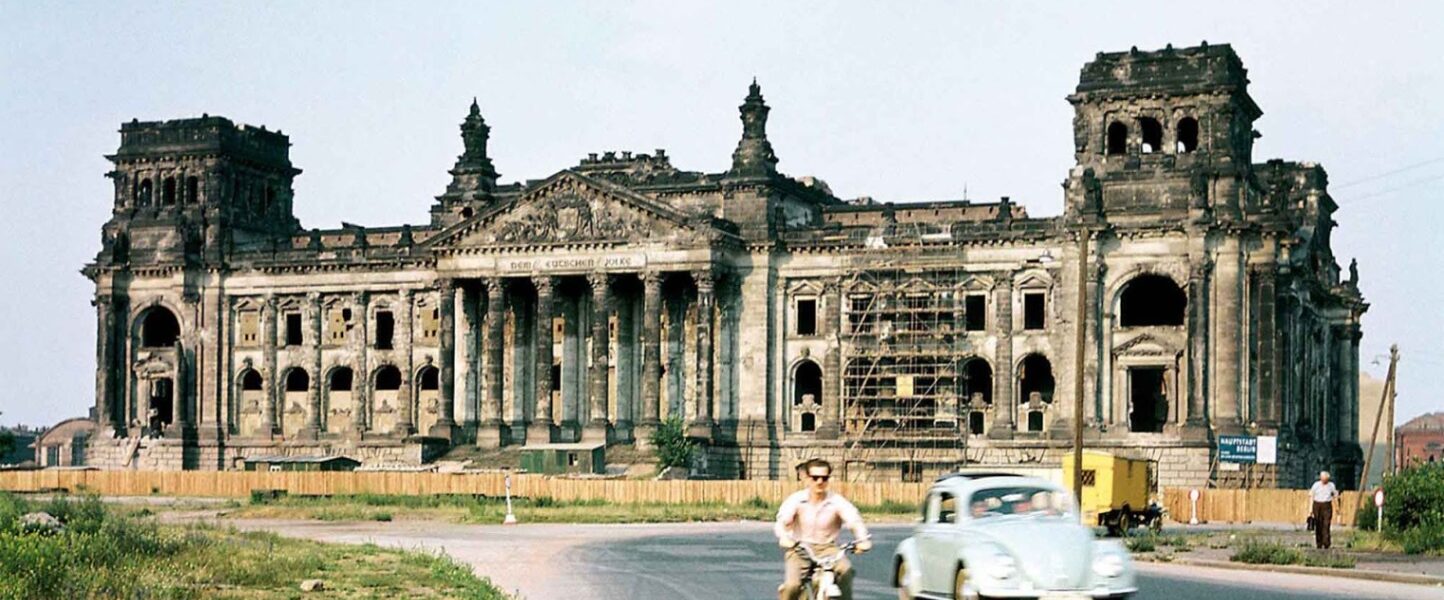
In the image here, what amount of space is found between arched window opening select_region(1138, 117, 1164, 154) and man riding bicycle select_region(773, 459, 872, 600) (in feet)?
206

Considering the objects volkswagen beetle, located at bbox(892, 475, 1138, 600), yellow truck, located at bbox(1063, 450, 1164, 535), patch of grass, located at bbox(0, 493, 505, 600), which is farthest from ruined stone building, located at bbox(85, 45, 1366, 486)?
volkswagen beetle, located at bbox(892, 475, 1138, 600)

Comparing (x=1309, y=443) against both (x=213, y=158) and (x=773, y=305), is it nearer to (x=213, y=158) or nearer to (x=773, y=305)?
(x=773, y=305)

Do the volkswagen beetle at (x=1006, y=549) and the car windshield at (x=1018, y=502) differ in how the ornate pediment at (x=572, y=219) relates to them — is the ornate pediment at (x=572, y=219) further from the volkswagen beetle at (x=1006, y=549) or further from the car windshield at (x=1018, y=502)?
the car windshield at (x=1018, y=502)

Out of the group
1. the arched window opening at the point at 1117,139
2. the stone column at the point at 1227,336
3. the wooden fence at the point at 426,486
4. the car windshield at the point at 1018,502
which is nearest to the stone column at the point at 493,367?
the wooden fence at the point at 426,486

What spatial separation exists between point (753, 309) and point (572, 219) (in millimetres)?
8524

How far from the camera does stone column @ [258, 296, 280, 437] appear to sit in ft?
317

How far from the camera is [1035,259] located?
82.9 meters

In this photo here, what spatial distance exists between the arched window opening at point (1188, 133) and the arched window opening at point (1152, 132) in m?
0.70

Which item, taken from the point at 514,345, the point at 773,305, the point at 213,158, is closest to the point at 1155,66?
the point at 773,305

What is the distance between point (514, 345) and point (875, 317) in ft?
54.0

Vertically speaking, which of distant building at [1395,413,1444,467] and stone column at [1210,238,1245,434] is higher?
stone column at [1210,238,1245,434]

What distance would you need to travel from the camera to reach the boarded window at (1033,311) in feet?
274

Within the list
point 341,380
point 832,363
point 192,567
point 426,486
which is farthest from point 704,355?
point 192,567

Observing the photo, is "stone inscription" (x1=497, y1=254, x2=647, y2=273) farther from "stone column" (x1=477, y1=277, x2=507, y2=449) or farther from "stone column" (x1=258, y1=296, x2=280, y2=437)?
"stone column" (x1=258, y1=296, x2=280, y2=437)
